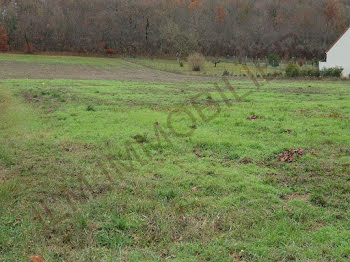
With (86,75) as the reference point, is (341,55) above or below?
above

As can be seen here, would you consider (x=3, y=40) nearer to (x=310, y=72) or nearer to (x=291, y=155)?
(x=310, y=72)

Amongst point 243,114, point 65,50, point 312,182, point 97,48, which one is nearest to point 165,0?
point 97,48

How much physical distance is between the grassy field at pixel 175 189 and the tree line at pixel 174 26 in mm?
64105

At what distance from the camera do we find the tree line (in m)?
75.2

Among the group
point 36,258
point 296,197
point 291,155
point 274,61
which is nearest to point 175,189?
point 296,197

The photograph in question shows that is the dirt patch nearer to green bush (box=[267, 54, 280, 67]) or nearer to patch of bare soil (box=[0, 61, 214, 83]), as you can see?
patch of bare soil (box=[0, 61, 214, 83])

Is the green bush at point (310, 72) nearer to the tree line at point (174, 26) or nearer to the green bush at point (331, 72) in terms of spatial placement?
the green bush at point (331, 72)

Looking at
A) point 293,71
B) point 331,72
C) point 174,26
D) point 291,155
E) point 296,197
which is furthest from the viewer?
point 174,26

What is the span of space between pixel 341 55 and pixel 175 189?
41022mm

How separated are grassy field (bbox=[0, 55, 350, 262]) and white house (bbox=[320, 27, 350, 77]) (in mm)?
31778

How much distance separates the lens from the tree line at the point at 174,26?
7525 centimetres

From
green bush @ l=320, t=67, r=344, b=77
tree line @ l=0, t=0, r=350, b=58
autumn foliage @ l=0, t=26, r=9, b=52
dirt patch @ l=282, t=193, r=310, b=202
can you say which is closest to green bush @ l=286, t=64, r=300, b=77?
green bush @ l=320, t=67, r=344, b=77

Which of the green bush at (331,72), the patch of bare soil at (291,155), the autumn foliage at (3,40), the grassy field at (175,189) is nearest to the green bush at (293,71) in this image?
the green bush at (331,72)

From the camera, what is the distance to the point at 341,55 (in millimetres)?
40906
